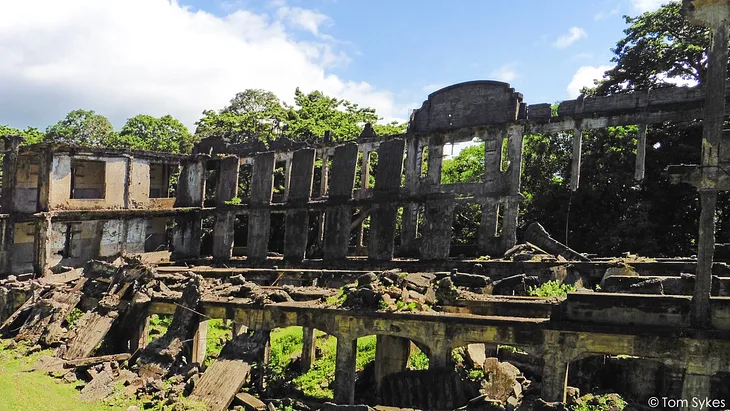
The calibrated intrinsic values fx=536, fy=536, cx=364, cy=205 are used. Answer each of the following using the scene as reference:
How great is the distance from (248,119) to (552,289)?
23522 mm

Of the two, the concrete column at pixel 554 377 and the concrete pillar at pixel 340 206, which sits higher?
the concrete pillar at pixel 340 206

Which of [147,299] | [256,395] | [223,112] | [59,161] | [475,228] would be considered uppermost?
[223,112]

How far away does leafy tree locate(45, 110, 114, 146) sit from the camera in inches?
1459

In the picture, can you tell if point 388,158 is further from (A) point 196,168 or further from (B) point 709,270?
(B) point 709,270

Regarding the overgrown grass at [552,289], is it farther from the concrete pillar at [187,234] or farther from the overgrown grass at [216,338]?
the concrete pillar at [187,234]

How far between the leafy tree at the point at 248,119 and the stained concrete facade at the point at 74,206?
7.01 metres

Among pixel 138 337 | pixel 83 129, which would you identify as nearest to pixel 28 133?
pixel 83 129

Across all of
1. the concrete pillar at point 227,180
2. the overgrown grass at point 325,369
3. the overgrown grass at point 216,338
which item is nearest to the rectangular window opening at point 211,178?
the concrete pillar at point 227,180

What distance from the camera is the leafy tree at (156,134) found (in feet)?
120

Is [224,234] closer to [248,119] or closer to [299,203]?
[299,203]

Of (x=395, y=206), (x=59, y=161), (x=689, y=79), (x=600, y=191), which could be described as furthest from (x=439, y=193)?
(x=59, y=161)

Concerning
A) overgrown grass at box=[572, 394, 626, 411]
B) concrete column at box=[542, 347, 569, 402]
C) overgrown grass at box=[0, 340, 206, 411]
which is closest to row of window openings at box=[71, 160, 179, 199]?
overgrown grass at box=[0, 340, 206, 411]

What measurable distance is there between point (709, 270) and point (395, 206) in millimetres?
12528

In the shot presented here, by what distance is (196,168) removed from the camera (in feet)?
89.9
